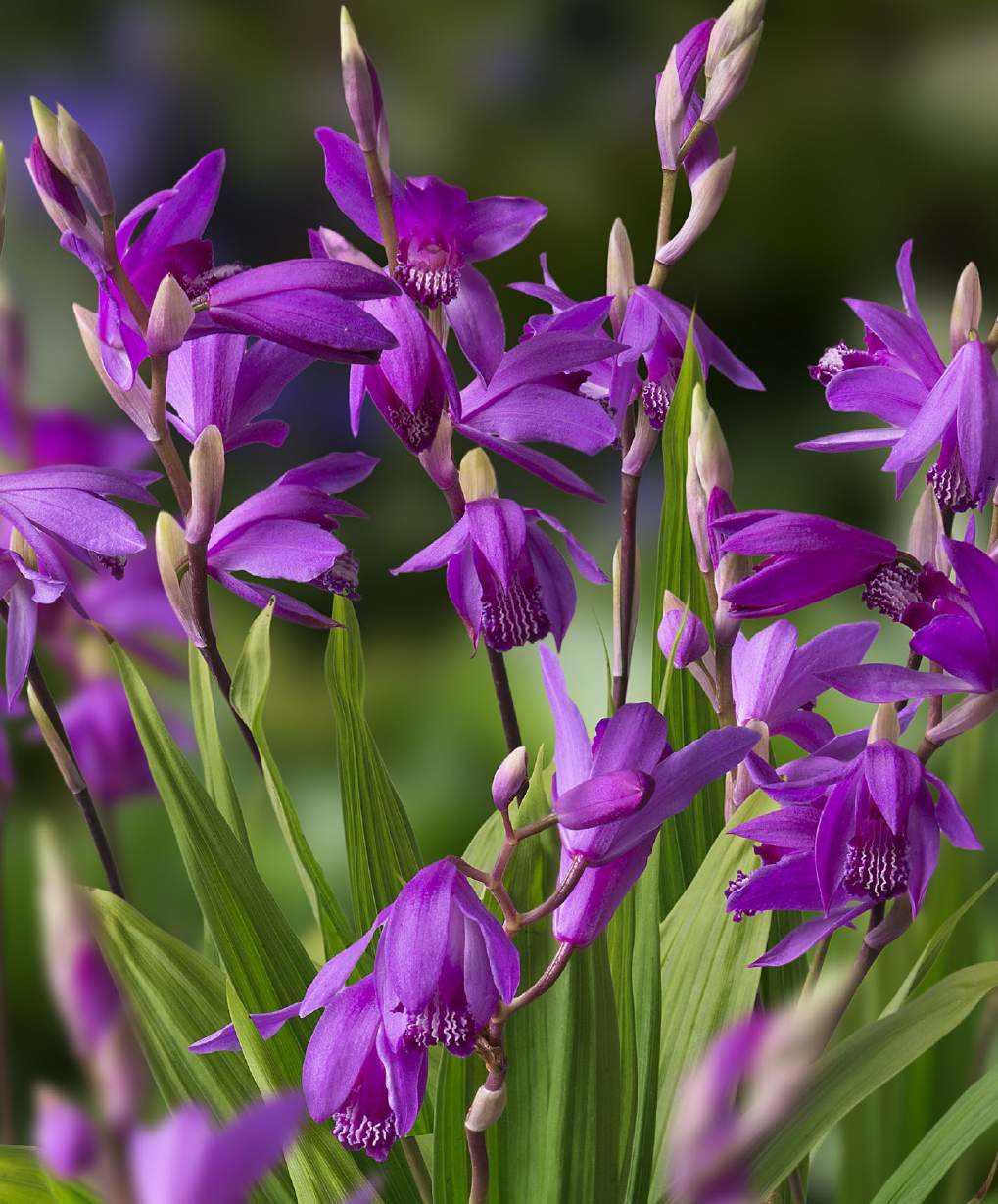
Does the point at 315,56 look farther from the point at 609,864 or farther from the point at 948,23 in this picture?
the point at 609,864

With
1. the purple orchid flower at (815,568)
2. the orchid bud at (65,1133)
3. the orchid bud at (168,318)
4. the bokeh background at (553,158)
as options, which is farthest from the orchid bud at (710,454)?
the bokeh background at (553,158)

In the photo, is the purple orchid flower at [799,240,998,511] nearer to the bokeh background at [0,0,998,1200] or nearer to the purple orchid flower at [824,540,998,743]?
the purple orchid flower at [824,540,998,743]

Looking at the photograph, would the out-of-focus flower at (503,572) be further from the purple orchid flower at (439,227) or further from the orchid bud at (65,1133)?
the orchid bud at (65,1133)

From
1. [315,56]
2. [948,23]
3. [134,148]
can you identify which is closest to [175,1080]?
[134,148]

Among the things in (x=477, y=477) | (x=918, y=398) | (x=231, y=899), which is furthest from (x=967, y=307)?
(x=231, y=899)

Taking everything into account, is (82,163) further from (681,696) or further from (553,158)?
(553,158)

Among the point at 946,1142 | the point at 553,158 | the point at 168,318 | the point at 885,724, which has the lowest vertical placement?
the point at 946,1142
